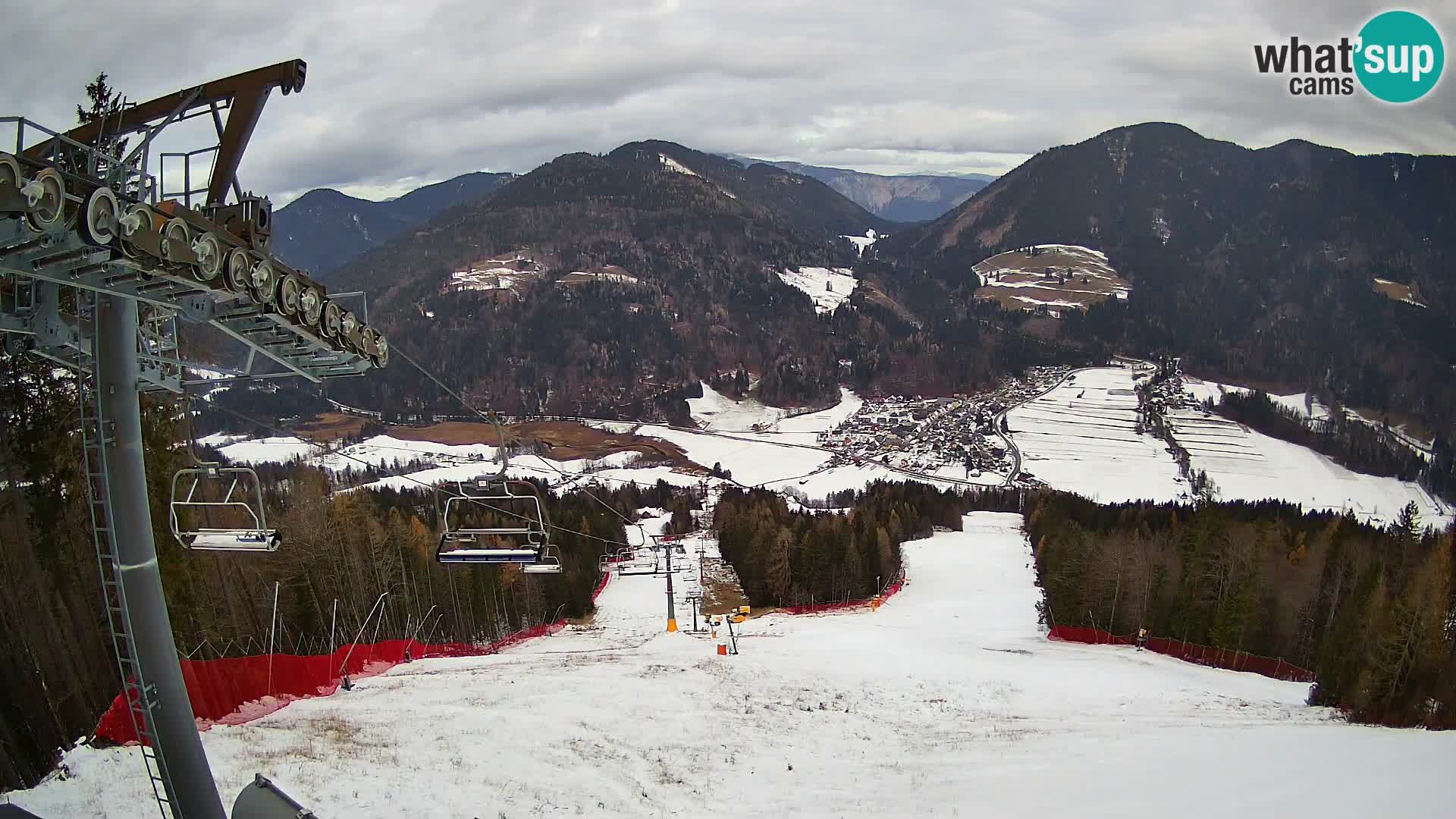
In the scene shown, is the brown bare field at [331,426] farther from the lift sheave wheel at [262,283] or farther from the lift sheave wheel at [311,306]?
the lift sheave wheel at [262,283]

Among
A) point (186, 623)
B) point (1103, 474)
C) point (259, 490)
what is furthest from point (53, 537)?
point (1103, 474)

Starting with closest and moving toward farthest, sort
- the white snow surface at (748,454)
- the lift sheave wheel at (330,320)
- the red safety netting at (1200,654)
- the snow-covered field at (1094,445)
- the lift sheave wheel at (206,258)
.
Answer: the lift sheave wheel at (206,258) → the lift sheave wheel at (330,320) → the red safety netting at (1200,654) → the snow-covered field at (1094,445) → the white snow surface at (748,454)

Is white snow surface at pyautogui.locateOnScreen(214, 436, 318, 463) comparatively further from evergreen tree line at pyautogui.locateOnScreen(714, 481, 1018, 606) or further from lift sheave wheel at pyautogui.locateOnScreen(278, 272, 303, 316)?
lift sheave wheel at pyautogui.locateOnScreen(278, 272, 303, 316)

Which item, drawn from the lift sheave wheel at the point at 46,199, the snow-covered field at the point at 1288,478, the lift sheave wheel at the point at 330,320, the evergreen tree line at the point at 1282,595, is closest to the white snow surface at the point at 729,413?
the snow-covered field at the point at 1288,478

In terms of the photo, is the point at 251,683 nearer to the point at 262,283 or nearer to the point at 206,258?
the point at 262,283

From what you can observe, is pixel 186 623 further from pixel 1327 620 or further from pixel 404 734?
pixel 1327 620

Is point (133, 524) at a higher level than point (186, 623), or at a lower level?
higher
